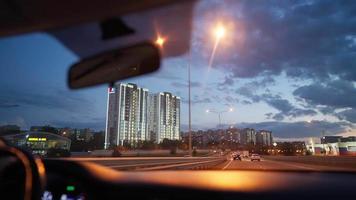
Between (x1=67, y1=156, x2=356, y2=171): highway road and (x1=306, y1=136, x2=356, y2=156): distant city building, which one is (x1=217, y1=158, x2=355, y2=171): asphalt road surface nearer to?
(x1=67, y1=156, x2=356, y2=171): highway road

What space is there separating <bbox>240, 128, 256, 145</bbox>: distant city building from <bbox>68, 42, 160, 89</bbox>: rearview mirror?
78.7 meters

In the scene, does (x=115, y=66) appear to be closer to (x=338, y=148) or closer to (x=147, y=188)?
(x=147, y=188)

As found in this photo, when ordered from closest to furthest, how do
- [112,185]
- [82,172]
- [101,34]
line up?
[101,34]
[82,172]
[112,185]

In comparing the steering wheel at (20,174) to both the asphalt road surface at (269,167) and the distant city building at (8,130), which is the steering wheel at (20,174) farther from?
the asphalt road surface at (269,167)

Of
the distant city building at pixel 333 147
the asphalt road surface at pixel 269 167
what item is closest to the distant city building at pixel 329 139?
the distant city building at pixel 333 147

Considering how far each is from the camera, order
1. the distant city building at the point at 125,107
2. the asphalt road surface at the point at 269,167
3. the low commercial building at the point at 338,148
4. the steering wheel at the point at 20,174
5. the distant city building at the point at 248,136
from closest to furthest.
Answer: the steering wheel at the point at 20,174 < the distant city building at the point at 125,107 < the asphalt road surface at the point at 269,167 < the low commercial building at the point at 338,148 < the distant city building at the point at 248,136

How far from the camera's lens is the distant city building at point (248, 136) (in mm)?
83562

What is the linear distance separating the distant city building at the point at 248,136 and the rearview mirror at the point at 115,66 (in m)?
78.7

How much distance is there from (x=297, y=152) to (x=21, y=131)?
8450 cm

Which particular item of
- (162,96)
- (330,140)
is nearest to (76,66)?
(162,96)

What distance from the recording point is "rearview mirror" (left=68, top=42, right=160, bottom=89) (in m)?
3.22

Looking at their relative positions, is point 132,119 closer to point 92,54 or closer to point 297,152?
point 92,54

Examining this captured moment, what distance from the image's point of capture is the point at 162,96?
8.36 m

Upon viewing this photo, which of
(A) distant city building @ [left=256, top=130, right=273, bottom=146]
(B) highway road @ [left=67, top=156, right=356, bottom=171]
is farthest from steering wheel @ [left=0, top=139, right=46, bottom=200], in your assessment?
(A) distant city building @ [left=256, top=130, right=273, bottom=146]
